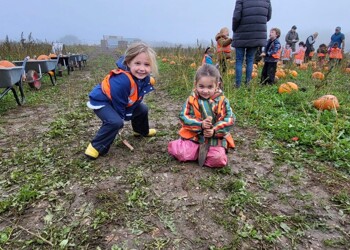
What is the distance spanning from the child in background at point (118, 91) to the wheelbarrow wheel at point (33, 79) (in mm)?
4090

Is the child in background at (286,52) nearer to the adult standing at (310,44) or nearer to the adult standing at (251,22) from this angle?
the adult standing at (310,44)

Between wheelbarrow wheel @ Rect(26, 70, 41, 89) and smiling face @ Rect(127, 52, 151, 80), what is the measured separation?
4341mm

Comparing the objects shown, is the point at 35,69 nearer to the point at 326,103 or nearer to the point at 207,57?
the point at 207,57

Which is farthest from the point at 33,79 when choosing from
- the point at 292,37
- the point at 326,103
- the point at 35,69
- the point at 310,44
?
the point at 310,44

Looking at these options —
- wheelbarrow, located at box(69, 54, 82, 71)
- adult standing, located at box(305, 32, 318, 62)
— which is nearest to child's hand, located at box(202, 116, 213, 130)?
wheelbarrow, located at box(69, 54, 82, 71)

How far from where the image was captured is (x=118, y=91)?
2832mm

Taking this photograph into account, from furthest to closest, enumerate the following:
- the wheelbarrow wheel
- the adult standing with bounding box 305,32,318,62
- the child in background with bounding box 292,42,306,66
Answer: the adult standing with bounding box 305,32,318,62 < the child in background with bounding box 292,42,306,66 < the wheelbarrow wheel

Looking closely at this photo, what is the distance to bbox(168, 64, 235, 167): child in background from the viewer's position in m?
2.72

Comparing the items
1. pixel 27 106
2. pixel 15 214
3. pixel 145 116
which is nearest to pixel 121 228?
pixel 15 214

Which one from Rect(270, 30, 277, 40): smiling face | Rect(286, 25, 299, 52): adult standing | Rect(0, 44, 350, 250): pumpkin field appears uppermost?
Rect(286, 25, 299, 52): adult standing

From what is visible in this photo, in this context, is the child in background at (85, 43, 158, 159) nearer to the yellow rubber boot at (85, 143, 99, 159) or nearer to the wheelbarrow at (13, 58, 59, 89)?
the yellow rubber boot at (85, 143, 99, 159)

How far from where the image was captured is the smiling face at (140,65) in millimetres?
2832

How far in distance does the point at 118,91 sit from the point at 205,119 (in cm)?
96

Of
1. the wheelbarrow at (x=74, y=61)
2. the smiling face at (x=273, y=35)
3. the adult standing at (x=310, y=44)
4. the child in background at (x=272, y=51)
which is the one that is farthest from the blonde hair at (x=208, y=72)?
the adult standing at (x=310, y=44)
